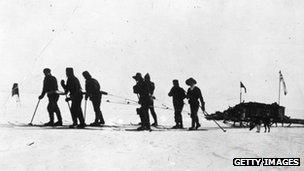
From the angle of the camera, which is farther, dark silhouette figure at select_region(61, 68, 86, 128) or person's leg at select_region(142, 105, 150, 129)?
person's leg at select_region(142, 105, 150, 129)

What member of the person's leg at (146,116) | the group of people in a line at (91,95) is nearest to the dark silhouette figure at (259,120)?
the group of people in a line at (91,95)

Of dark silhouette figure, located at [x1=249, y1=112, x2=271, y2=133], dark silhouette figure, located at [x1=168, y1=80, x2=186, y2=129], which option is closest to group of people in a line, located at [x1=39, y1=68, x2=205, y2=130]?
dark silhouette figure, located at [x1=168, y1=80, x2=186, y2=129]

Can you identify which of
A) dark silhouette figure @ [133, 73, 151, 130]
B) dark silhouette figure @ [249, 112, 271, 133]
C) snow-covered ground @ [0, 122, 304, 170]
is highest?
dark silhouette figure @ [133, 73, 151, 130]

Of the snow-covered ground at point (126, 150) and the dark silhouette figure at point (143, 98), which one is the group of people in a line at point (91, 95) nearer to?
the dark silhouette figure at point (143, 98)

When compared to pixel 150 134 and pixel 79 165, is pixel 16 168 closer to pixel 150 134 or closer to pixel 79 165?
pixel 79 165

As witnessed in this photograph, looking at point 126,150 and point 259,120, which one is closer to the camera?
point 126,150

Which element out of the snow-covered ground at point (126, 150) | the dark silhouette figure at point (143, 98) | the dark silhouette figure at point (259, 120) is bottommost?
the snow-covered ground at point (126, 150)

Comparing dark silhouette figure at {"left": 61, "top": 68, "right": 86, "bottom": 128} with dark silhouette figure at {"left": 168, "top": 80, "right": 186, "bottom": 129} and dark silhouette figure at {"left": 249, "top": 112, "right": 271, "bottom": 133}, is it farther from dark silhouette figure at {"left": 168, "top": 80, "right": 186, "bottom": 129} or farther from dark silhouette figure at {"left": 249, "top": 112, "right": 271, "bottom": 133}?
dark silhouette figure at {"left": 249, "top": 112, "right": 271, "bottom": 133}

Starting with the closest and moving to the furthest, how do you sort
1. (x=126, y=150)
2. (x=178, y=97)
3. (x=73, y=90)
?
(x=126, y=150), (x=73, y=90), (x=178, y=97)

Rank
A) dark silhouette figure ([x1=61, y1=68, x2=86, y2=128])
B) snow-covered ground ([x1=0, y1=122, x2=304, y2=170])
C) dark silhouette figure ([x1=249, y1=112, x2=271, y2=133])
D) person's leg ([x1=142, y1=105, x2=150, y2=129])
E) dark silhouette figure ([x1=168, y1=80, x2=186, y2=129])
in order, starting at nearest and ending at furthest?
snow-covered ground ([x1=0, y1=122, x2=304, y2=170]), dark silhouette figure ([x1=61, y1=68, x2=86, y2=128]), person's leg ([x1=142, y1=105, x2=150, y2=129]), dark silhouette figure ([x1=168, y1=80, x2=186, y2=129]), dark silhouette figure ([x1=249, y1=112, x2=271, y2=133])

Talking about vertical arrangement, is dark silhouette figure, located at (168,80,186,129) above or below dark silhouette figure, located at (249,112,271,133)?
above

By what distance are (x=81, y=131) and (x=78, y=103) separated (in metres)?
1.49

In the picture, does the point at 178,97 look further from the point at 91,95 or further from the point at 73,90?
the point at 73,90

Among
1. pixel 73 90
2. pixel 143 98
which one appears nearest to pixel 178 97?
pixel 143 98
